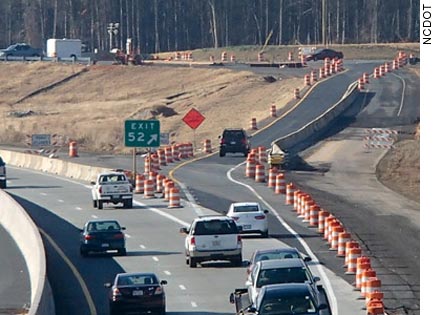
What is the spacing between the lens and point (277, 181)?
55.3m

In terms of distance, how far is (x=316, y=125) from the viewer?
77938 millimetres

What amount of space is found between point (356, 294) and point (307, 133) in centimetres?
4511

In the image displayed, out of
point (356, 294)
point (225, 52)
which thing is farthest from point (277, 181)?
point (225, 52)

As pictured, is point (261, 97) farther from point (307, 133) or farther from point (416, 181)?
point (416, 181)

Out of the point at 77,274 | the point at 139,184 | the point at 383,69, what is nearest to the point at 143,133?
the point at 139,184

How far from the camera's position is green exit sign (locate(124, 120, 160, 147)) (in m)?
59.4

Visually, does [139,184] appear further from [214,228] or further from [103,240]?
[214,228]

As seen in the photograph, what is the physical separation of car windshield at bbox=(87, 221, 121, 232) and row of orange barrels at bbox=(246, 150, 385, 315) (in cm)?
619

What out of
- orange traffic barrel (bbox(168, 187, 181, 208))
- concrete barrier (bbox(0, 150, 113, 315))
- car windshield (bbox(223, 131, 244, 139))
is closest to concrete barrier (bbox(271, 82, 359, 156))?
car windshield (bbox(223, 131, 244, 139))

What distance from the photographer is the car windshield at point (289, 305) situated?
23.4 metres

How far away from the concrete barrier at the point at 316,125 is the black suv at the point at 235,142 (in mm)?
1477

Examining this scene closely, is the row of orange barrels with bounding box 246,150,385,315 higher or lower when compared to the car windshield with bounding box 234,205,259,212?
lower

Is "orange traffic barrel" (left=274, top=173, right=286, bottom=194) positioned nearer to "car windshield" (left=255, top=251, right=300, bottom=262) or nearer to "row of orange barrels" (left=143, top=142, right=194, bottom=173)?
"row of orange barrels" (left=143, top=142, right=194, bottom=173)
